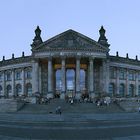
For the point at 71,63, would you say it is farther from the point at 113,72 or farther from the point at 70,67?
the point at 113,72

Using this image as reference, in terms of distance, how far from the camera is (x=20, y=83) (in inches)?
3403

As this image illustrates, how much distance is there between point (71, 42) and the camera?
235 feet

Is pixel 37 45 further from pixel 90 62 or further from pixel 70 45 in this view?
pixel 90 62

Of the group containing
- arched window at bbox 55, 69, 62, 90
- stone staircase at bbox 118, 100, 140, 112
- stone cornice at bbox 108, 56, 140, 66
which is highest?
stone cornice at bbox 108, 56, 140, 66

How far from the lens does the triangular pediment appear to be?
2810 inches

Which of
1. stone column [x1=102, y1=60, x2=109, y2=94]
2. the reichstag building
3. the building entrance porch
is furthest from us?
the building entrance porch

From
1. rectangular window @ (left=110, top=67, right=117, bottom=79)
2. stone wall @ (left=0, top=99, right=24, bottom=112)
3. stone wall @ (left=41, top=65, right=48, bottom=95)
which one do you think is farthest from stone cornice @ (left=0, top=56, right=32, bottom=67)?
stone wall @ (left=0, top=99, right=24, bottom=112)

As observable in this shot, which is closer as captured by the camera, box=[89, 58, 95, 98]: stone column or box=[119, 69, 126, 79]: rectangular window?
box=[89, 58, 95, 98]: stone column

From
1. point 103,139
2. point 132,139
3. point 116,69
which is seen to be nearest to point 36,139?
point 103,139

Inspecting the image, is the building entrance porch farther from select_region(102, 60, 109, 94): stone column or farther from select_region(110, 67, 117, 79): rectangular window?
select_region(110, 67, 117, 79): rectangular window

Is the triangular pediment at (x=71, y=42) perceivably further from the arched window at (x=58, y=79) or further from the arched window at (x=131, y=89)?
the arched window at (x=131, y=89)

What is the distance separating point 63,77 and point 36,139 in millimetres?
51907

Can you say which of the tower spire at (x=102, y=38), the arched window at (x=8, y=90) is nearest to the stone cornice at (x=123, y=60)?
the tower spire at (x=102, y=38)

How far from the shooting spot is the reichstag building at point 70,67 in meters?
70.6
